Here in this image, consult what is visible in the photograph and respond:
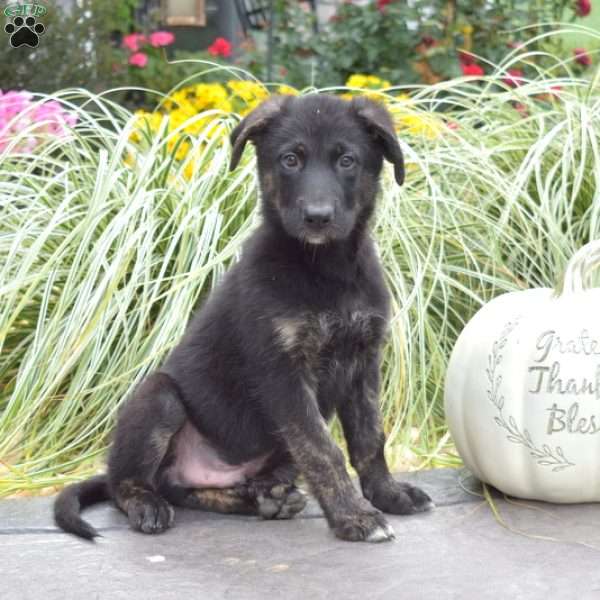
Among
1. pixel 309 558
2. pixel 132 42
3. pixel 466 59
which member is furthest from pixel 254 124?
pixel 132 42

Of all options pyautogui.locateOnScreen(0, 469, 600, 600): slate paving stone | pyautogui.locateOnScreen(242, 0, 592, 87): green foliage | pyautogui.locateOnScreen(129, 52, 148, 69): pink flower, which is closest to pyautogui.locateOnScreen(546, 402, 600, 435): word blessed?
pyautogui.locateOnScreen(0, 469, 600, 600): slate paving stone

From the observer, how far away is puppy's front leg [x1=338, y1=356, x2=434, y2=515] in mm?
3455

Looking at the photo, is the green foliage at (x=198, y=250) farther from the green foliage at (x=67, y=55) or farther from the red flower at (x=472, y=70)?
the green foliage at (x=67, y=55)

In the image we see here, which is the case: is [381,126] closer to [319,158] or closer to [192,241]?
[319,158]

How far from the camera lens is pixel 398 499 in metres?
3.44

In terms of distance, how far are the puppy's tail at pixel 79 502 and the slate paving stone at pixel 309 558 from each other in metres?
0.04

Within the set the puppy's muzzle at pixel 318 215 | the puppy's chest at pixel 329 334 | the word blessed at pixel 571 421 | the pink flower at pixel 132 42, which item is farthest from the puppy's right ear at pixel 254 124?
the pink flower at pixel 132 42

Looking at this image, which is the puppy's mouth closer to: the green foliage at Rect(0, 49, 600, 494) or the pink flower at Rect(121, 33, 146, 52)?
the green foliage at Rect(0, 49, 600, 494)

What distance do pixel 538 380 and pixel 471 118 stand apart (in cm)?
204

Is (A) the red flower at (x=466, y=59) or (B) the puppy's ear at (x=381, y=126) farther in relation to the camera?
(A) the red flower at (x=466, y=59)

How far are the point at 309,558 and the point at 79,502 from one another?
2.55 feet

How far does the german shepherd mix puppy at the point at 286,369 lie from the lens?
3.22 m

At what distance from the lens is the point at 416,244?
14.8ft

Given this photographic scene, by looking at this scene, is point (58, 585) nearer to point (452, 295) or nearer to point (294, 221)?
point (294, 221)
